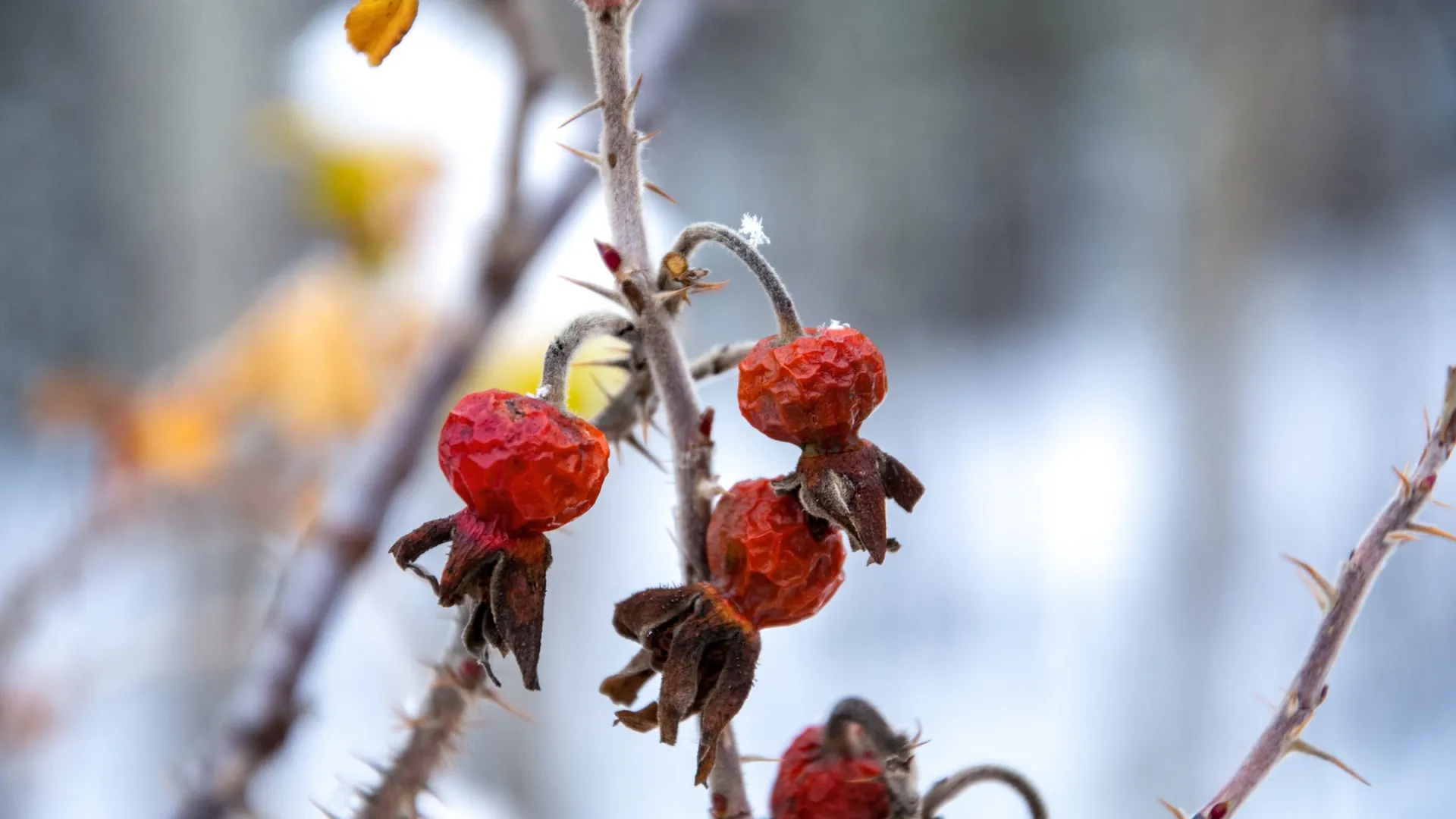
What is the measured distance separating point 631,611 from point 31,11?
3.42 feet

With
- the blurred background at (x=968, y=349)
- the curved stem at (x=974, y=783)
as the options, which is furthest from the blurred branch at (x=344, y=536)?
the blurred background at (x=968, y=349)

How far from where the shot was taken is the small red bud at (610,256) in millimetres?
200

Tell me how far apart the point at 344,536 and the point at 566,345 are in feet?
0.86

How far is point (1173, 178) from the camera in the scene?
107cm

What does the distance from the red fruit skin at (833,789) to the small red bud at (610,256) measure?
0.41ft

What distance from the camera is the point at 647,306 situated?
200mm

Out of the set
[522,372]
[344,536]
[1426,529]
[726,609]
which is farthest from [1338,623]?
[522,372]

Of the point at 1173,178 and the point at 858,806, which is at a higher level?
the point at 1173,178

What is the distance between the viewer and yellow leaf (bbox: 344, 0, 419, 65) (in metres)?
0.20

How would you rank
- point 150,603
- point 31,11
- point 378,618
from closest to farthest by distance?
point 378,618 < point 31,11 < point 150,603

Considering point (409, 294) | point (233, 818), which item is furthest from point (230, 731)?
point (409, 294)

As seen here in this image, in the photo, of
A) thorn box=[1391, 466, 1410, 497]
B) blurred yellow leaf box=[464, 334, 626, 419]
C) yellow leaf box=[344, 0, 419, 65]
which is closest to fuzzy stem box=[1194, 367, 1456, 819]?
thorn box=[1391, 466, 1410, 497]

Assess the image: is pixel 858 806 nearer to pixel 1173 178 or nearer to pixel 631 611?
pixel 631 611

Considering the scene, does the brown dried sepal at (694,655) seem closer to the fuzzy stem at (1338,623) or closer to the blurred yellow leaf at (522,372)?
the fuzzy stem at (1338,623)
